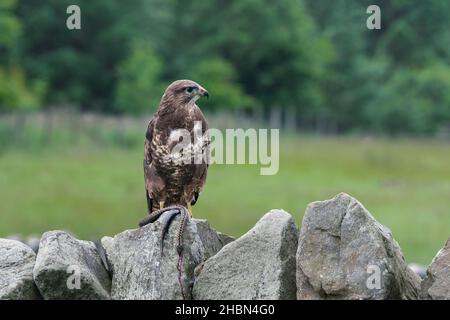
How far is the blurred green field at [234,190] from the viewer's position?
22312 mm

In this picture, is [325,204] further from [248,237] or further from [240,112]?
[240,112]

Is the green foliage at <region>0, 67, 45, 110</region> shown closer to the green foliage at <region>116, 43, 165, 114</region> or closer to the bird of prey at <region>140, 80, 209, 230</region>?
the green foliage at <region>116, 43, 165, 114</region>

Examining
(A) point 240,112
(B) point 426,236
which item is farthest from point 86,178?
(A) point 240,112

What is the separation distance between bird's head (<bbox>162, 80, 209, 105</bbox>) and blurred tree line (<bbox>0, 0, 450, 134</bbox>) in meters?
42.2

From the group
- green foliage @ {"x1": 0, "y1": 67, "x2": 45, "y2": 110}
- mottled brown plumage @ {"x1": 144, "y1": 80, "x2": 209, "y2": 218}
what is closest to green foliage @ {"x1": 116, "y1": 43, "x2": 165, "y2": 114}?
green foliage @ {"x1": 0, "y1": 67, "x2": 45, "y2": 110}

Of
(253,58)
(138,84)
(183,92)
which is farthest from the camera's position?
(253,58)

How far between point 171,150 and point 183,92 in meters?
0.43

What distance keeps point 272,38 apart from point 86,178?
34.1 metres

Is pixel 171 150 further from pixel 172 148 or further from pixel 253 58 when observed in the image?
pixel 253 58

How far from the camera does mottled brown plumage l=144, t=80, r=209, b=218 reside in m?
6.17

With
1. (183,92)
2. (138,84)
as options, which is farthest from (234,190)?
(183,92)

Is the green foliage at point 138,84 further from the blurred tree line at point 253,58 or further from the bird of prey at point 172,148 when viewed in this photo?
the bird of prey at point 172,148

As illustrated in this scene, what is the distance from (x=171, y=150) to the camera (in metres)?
6.30

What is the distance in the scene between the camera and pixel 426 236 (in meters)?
21.7
